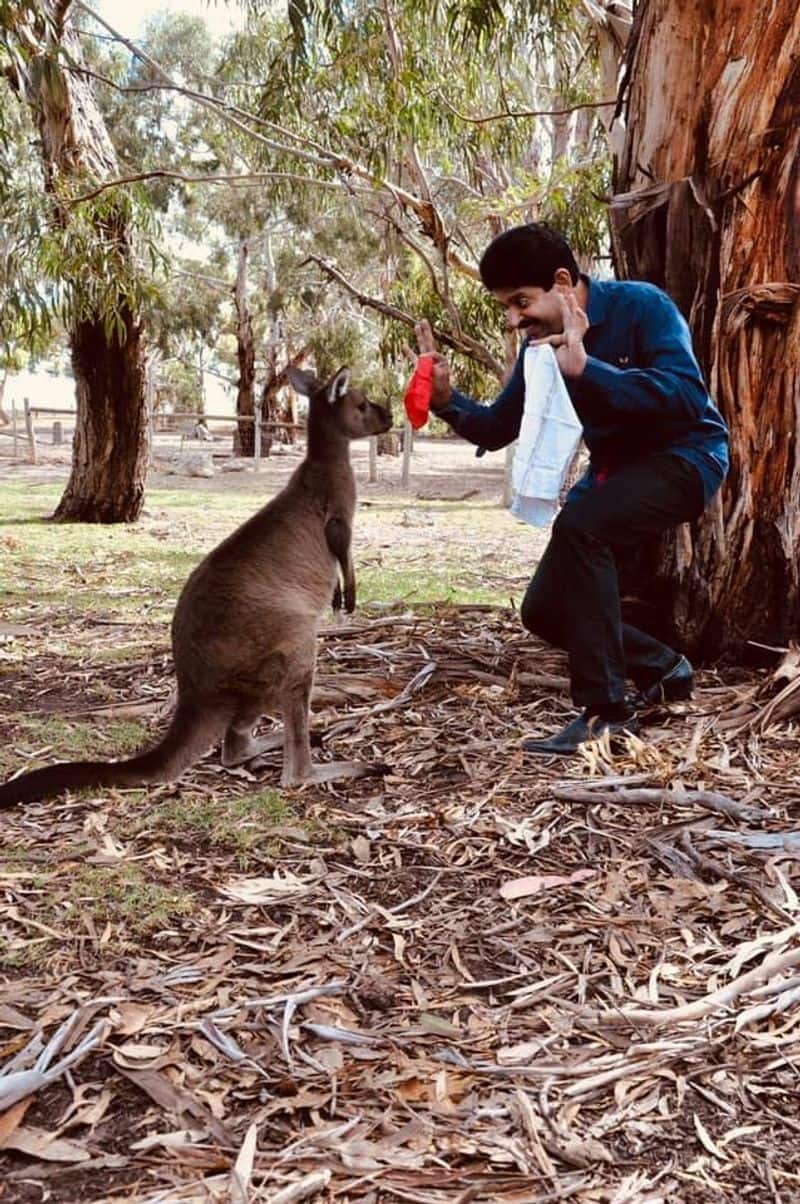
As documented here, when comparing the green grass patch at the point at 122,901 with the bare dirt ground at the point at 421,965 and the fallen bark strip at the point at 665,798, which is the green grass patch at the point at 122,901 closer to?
the bare dirt ground at the point at 421,965

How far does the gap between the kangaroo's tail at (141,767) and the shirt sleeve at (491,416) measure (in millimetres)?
1380

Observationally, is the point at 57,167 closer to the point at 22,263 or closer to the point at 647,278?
the point at 22,263

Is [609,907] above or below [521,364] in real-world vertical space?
below

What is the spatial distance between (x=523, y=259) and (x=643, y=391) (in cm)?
52

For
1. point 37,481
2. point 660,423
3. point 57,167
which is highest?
point 57,167

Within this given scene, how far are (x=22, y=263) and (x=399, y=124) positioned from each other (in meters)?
3.25

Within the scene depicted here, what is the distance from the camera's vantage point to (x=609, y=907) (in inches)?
101

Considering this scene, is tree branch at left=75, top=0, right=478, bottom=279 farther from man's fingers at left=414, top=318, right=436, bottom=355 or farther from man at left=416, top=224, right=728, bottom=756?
man at left=416, top=224, right=728, bottom=756

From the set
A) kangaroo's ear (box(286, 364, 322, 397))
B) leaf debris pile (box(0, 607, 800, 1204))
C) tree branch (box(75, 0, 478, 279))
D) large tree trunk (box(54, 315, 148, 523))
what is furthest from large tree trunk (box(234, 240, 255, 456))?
leaf debris pile (box(0, 607, 800, 1204))

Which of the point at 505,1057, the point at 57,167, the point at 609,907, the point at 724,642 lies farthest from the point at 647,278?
the point at 57,167

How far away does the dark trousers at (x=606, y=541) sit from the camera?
11.4 feet

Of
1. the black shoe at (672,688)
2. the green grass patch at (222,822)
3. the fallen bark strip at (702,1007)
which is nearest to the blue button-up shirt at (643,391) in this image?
the black shoe at (672,688)

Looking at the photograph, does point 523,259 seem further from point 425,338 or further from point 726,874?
point 726,874

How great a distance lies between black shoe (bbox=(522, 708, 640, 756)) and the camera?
349 cm
